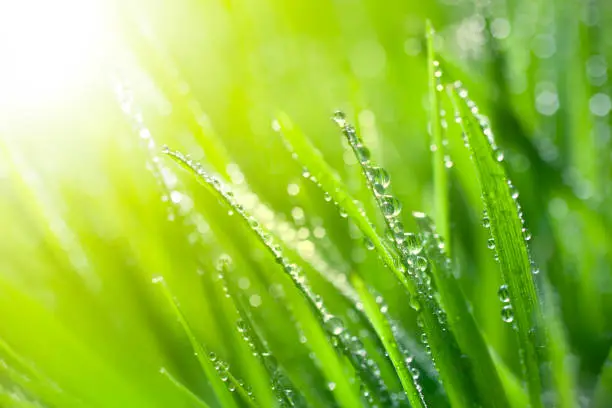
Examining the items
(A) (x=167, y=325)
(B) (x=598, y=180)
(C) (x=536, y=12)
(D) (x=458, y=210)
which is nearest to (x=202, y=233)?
(A) (x=167, y=325)

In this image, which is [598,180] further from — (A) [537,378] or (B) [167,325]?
(B) [167,325]

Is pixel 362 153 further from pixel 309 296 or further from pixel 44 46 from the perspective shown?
pixel 44 46

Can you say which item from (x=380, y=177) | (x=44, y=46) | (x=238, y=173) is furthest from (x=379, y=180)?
(x=44, y=46)

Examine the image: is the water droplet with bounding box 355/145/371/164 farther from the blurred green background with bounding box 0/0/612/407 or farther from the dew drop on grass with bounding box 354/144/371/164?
the blurred green background with bounding box 0/0/612/407

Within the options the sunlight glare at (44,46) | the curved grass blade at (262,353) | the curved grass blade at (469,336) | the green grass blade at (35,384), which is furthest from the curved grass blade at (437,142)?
the sunlight glare at (44,46)

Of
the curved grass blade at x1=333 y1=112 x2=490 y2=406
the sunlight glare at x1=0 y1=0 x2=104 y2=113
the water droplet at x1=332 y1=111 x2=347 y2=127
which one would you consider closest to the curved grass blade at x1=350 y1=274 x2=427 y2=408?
the curved grass blade at x1=333 y1=112 x2=490 y2=406

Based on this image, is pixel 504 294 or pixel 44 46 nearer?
pixel 504 294

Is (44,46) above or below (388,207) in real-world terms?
above
